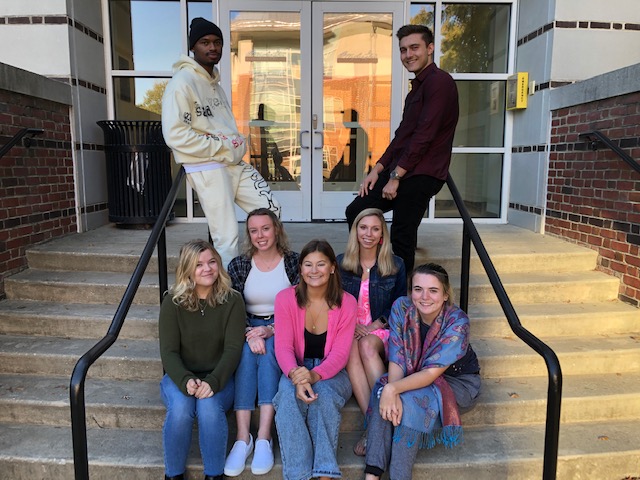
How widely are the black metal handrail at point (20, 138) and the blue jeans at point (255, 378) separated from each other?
2352 millimetres

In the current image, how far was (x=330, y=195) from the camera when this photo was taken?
5824mm

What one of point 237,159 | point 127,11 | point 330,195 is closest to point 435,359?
point 237,159

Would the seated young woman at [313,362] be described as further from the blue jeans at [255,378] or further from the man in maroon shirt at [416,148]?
the man in maroon shirt at [416,148]

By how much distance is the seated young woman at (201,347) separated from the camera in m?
2.43

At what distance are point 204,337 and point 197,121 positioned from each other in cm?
137

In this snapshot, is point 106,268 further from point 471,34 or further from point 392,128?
point 471,34

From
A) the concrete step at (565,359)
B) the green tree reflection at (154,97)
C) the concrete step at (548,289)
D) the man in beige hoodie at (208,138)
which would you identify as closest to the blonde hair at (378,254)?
the man in beige hoodie at (208,138)

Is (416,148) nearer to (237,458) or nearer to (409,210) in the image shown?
(409,210)

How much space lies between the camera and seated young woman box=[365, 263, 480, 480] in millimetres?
2414

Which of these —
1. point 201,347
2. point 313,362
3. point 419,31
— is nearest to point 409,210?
point 419,31

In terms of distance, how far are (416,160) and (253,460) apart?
78.6 inches

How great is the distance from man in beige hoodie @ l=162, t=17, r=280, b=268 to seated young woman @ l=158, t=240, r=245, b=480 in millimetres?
635

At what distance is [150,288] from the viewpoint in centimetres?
370

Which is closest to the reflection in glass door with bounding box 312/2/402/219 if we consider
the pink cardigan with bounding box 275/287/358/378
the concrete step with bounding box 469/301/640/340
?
the concrete step with bounding box 469/301/640/340
